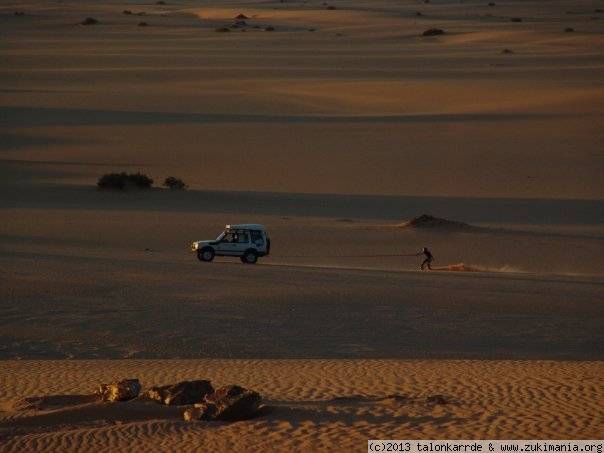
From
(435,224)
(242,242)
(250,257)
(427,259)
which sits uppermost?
(435,224)

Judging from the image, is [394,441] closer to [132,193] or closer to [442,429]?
[442,429]

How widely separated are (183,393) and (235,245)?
1150 cm

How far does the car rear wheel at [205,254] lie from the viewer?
74.0ft

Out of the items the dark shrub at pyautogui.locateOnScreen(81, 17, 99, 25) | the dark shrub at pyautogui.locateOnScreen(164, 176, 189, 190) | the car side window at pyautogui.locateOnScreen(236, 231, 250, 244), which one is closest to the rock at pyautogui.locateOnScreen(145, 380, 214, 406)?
the car side window at pyautogui.locateOnScreen(236, 231, 250, 244)

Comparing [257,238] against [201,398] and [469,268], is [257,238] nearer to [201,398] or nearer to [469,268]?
[469,268]

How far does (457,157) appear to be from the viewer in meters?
36.1

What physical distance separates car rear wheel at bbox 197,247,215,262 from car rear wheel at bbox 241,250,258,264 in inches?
25.7

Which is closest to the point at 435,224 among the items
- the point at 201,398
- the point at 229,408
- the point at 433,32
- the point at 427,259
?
the point at 427,259

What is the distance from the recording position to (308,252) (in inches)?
960

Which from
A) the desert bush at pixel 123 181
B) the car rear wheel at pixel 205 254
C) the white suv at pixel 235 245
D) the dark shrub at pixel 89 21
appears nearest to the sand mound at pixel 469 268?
the white suv at pixel 235 245

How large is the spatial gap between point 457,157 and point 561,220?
8.83 m

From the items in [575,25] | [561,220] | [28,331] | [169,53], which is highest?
[575,25]

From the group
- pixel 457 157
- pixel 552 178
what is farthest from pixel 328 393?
pixel 457 157

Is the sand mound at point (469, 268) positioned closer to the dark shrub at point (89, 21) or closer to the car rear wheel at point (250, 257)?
the car rear wheel at point (250, 257)
